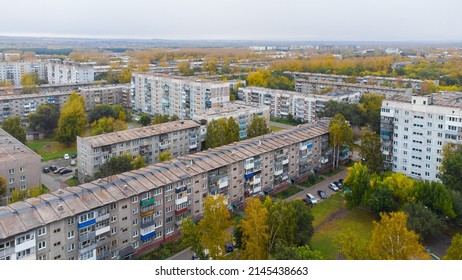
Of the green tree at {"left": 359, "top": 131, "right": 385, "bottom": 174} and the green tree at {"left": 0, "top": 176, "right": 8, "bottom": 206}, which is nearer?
the green tree at {"left": 0, "top": 176, "right": 8, "bottom": 206}

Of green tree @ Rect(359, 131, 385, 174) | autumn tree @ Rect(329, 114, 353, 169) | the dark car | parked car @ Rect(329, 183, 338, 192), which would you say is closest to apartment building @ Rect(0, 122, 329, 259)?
parked car @ Rect(329, 183, 338, 192)

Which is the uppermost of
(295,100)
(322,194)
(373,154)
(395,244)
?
(295,100)

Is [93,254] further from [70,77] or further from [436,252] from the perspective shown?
[70,77]

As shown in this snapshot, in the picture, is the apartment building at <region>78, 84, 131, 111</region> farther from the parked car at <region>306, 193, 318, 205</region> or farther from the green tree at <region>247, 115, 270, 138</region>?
the parked car at <region>306, 193, 318, 205</region>

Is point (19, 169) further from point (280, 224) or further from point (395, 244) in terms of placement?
point (395, 244)

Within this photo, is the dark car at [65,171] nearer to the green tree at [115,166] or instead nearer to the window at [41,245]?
the green tree at [115,166]

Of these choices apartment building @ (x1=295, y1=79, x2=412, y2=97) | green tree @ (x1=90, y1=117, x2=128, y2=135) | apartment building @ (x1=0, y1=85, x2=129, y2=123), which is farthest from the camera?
apartment building @ (x1=295, y1=79, x2=412, y2=97)

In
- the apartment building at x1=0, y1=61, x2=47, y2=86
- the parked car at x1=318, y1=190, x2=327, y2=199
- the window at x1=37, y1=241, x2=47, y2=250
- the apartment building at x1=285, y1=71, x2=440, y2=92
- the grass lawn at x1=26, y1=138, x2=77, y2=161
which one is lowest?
the parked car at x1=318, y1=190, x2=327, y2=199

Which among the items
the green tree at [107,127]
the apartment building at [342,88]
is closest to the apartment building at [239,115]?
the green tree at [107,127]

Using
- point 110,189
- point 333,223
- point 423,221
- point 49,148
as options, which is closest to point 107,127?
point 49,148
